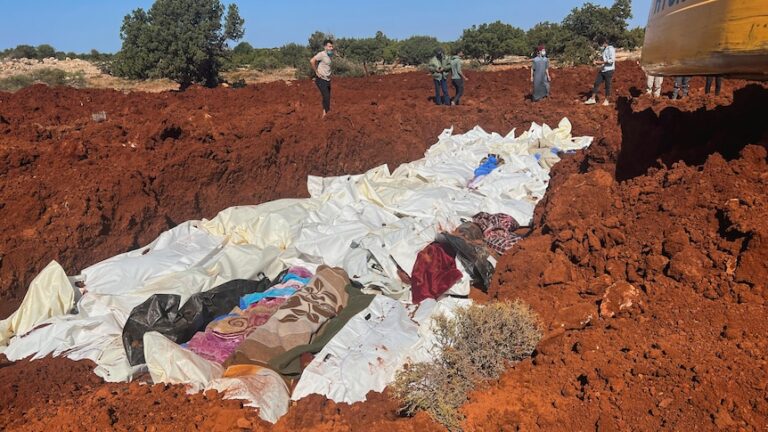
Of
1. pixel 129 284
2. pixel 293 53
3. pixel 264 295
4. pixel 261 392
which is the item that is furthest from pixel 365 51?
pixel 261 392

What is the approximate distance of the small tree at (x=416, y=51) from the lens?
108 feet

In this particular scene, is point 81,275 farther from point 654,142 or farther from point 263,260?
point 654,142

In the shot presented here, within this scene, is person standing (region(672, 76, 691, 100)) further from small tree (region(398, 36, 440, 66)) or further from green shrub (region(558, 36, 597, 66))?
small tree (region(398, 36, 440, 66))

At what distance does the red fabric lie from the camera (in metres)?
5.06

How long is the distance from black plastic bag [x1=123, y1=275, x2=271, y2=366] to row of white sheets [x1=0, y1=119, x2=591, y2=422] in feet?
0.56

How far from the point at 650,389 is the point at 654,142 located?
2735 mm

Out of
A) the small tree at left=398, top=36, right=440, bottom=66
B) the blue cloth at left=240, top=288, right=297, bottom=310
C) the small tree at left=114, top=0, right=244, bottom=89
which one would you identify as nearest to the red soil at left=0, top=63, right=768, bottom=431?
the blue cloth at left=240, top=288, right=297, bottom=310

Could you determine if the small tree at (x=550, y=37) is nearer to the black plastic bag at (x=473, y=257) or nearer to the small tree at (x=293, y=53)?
the small tree at (x=293, y=53)

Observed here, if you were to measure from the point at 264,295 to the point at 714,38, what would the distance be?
4046 millimetres

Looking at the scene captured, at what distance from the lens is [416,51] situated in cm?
3288

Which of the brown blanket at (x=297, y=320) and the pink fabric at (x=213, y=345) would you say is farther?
the pink fabric at (x=213, y=345)

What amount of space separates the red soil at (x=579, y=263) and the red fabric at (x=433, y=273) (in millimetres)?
648

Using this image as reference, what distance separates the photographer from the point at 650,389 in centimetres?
265

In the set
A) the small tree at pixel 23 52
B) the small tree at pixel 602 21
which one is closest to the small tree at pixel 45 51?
the small tree at pixel 23 52
